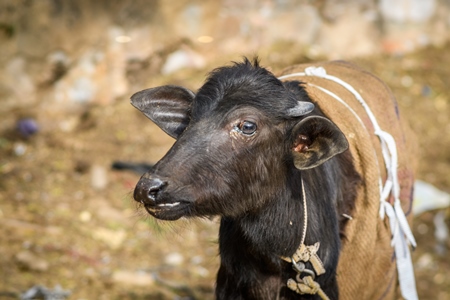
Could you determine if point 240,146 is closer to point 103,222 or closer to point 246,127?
point 246,127

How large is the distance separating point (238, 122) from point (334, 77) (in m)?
1.15

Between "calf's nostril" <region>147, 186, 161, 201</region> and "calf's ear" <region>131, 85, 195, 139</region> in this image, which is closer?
"calf's nostril" <region>147, 186, 161, 201</region>

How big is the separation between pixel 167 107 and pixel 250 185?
23.1 inches

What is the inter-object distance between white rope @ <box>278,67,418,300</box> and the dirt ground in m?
1.23

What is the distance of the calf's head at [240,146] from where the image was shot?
2.63 metres

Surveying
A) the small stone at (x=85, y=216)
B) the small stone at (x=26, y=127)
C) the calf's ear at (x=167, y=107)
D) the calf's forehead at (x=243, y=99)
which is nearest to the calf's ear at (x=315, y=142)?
the calf's forehead at (x=243, y=99)

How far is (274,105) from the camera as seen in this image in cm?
282

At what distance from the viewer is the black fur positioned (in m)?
2.63

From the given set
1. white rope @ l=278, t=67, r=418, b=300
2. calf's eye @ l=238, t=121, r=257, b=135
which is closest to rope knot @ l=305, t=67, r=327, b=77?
white rope @ l=278, t=67, r=418, b=300

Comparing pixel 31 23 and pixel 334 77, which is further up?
pixel 334 77

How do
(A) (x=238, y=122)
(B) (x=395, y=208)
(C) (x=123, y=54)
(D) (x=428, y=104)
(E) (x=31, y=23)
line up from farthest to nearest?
1. (D) (x=428, y=104)
2. (C) (x=123, y=54)
3. (E) (x=31, y=23)
4. (B) (x=395, y=208)
5. (A) (x=238, y=122)

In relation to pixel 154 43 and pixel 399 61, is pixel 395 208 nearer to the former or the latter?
pixel 154 43

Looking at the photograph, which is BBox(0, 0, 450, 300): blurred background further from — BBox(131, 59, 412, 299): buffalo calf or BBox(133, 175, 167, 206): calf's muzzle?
BBox(133, 175, 167, 206): calf's muzzle

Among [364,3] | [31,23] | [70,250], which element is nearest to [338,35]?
[364,3]
